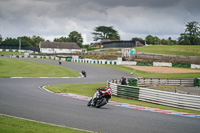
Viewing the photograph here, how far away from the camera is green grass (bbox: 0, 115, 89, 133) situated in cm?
868

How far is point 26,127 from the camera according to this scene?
925 centimetres

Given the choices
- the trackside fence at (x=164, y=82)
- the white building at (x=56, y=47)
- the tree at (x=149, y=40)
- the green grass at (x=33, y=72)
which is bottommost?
the trackside fence at (x=164, y=82)

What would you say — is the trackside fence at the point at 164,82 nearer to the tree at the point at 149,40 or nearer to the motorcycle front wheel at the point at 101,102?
the motorcycle front wheel at the point at 101,102

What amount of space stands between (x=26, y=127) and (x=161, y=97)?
12.1 meters

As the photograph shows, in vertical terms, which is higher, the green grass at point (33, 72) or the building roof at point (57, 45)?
the building roof at point (57, 45)

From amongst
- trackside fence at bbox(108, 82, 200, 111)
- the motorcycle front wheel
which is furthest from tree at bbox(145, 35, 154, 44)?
the motorcycle front wheel

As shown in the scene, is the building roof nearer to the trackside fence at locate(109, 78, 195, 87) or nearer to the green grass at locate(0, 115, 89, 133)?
the trackside fence at locate(109, 78, 195, 87)

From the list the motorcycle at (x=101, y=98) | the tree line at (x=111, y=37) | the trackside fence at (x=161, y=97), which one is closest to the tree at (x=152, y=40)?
the tree line at (x=111, y=37)

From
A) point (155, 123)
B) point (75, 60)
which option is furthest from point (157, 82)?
point (75, 60)

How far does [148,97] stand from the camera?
1997 centimetres

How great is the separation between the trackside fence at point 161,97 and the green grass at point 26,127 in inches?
416

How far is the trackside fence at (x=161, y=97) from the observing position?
17.4 m

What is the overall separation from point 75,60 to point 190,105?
57.9 meters

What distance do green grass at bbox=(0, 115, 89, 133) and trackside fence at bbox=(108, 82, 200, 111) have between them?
34.7 feet
